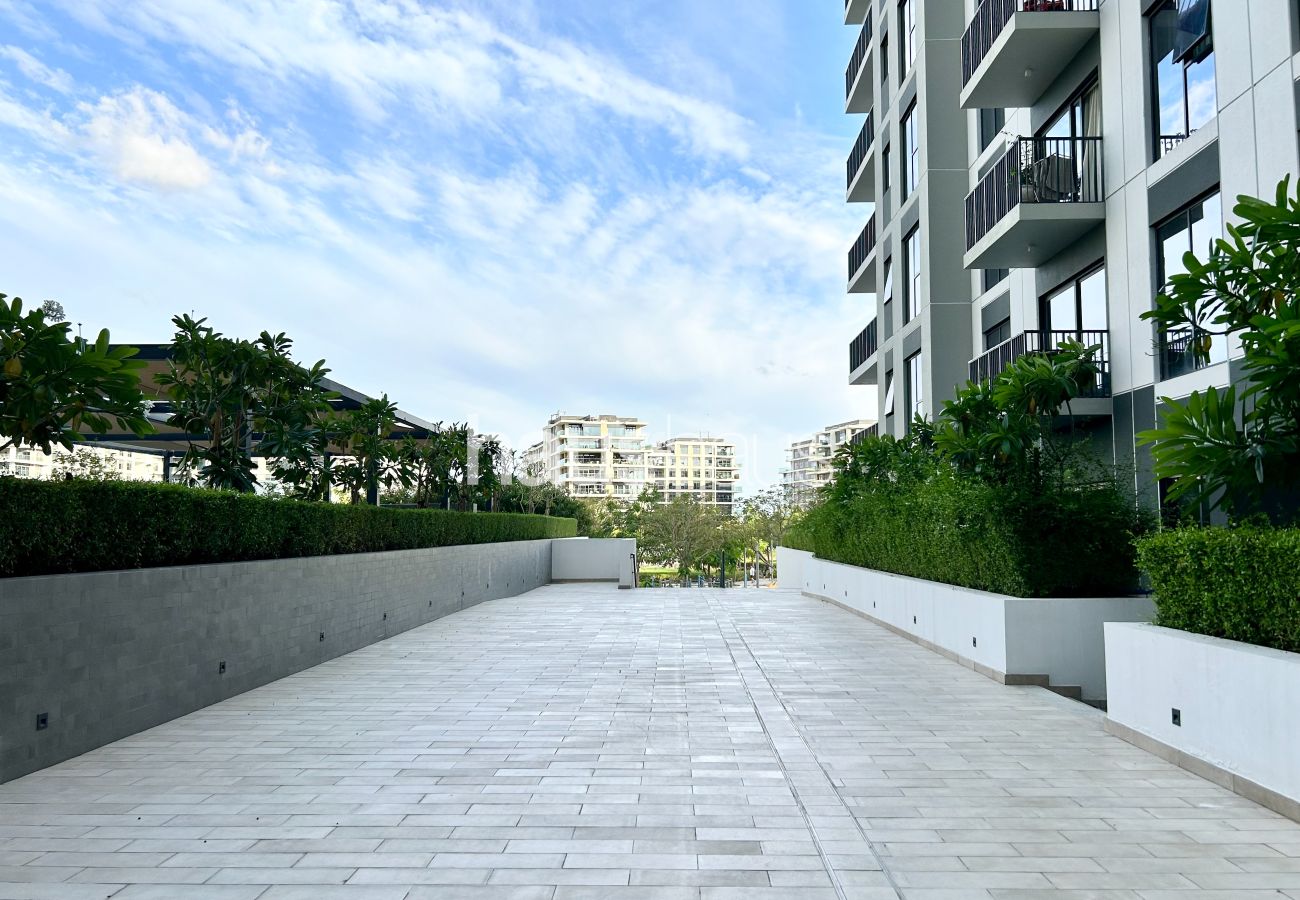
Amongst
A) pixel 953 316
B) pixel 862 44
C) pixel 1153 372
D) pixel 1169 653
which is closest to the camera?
pixel 1169 653

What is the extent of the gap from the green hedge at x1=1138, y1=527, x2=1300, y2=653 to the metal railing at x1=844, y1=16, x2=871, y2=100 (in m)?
23.9

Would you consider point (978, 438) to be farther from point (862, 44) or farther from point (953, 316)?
point (862, 44)

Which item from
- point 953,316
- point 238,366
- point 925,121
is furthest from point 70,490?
point 925,121

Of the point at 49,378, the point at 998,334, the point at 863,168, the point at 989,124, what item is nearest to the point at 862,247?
the point at 863,168

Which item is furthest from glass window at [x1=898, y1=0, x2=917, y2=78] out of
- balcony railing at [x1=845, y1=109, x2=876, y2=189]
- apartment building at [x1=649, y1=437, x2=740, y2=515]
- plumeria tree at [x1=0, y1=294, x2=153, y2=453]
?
apartment building at [x1=649, y1=437, x2=740, y2=515]

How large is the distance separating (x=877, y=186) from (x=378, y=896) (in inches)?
968

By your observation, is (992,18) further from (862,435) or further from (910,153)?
(862,435)

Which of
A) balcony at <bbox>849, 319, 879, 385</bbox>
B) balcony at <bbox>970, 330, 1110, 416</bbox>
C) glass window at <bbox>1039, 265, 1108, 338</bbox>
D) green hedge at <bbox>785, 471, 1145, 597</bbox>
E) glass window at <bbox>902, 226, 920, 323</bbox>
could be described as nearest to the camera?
green hedge at <bbox>785, 471, 1145, 597</bbox>

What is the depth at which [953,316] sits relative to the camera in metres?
20.5

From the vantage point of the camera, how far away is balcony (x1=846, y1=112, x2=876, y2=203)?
2694 cm

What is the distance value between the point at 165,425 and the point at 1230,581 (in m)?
17.2

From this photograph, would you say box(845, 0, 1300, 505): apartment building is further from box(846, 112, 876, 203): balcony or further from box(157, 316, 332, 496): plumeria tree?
box(157, 316, 332, 496): plumeria tree

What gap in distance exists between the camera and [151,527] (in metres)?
7.66

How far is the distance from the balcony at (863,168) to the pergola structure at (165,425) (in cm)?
1459
